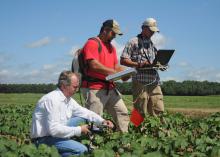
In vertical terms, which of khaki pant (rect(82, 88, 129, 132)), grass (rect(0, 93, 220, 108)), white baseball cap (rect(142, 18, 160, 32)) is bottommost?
khaki pant (rect(82, 88, 129, 132))

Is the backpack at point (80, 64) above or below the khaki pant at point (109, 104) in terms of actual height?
above

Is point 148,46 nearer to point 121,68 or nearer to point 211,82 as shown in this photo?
point 121,68

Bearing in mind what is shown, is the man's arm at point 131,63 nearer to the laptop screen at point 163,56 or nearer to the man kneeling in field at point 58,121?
the laptop screen at point 163,56

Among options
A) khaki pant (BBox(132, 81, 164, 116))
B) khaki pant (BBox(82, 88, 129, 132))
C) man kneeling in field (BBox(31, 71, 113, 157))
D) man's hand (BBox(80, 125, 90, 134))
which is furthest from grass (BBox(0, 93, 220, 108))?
man kneeling in field (BBox(31, 71, 113, 157))

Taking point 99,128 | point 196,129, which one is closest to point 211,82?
point 196,129

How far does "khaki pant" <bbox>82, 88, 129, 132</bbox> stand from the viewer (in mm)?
7039

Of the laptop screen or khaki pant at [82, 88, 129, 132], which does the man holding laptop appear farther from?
khaki pant at [82, 88, 129, 132]

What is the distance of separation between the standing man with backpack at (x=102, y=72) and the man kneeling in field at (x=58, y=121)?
1162mm

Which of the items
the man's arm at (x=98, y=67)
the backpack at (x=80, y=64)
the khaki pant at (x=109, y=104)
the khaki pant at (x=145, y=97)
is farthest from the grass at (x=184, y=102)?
the man's arm at (x=98, y=67)

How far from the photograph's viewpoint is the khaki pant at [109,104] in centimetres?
704

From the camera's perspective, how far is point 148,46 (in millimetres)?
8383

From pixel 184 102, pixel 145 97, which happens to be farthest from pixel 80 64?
pixel 184 102

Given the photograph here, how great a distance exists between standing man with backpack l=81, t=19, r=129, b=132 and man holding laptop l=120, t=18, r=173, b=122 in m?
0.99

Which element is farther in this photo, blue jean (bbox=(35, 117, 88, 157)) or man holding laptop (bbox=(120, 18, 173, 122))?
man holding laptop (bbox=(120, 18, 173, 122))
